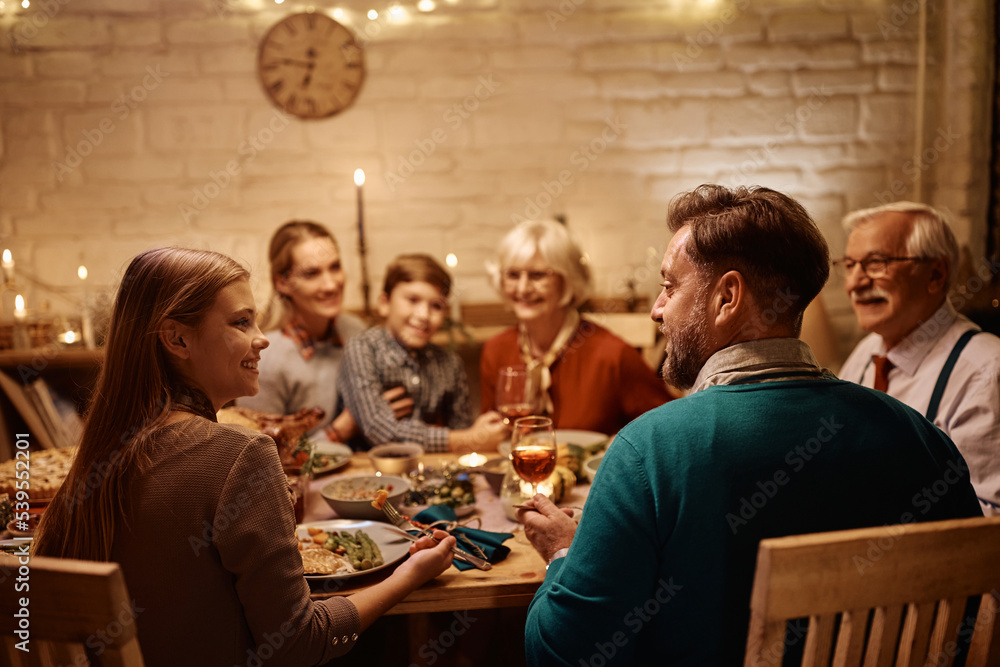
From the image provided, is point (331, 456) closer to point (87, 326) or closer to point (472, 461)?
point (472, 461)

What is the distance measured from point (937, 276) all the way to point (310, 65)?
2749 millimetres

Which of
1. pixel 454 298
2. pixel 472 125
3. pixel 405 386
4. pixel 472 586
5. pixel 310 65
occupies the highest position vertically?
pixel 310 65

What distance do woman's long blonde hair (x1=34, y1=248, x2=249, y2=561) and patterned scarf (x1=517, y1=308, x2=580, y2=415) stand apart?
58.9 inches

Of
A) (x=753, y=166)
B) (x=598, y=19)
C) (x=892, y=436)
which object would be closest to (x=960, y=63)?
(x=753, y=166)

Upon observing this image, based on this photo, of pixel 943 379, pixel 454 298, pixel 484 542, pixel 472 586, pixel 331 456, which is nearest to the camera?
pixel 472 586

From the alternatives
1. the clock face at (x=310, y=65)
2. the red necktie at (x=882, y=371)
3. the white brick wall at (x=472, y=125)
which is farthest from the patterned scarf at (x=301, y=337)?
the red necktie at (x=882, y=371)

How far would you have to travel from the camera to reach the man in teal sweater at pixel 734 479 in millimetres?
993

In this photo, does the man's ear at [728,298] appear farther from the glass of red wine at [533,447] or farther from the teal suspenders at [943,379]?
the teal suspenders at [943,379]

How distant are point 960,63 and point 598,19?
5.50 feet

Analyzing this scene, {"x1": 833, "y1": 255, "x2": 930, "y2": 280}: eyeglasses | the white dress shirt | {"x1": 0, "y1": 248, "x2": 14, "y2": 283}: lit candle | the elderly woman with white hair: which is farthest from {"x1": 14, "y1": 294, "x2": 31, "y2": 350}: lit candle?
the white dress shirt

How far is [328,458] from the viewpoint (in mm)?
2016

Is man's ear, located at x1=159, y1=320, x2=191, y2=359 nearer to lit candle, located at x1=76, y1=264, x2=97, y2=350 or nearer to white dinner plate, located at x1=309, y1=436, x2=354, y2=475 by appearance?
white dinner plate, located at x1=309, y1=436, x2=354, y2=475

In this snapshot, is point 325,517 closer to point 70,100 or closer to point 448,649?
point 448,649

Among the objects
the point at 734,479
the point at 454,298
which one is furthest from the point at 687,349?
the point at 454,298
